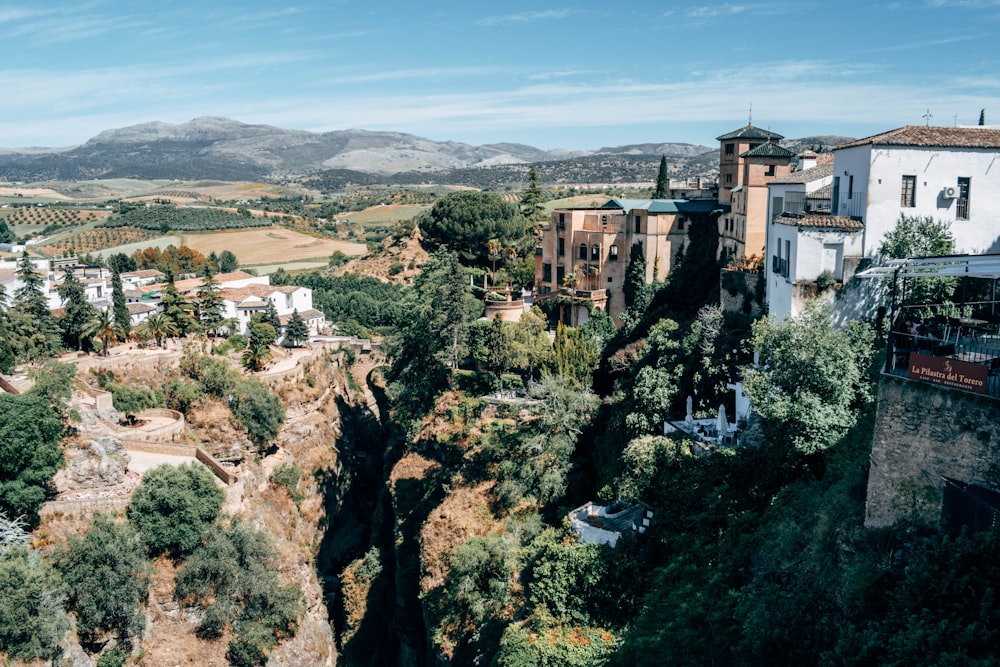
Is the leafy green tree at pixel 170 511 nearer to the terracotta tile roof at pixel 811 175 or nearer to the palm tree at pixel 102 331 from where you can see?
the palm tree at pixel 102 331

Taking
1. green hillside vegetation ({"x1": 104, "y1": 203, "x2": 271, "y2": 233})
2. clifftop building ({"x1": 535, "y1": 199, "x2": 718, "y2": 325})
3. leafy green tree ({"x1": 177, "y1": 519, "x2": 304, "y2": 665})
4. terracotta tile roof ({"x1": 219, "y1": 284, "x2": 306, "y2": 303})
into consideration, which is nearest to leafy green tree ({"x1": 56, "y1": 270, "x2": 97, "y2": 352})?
terracotta tile roof ({"x1": 219, "y1": 284, "x2": 306, "y2": 303})

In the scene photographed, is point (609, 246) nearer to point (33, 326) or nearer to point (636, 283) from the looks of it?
point (636, 283)

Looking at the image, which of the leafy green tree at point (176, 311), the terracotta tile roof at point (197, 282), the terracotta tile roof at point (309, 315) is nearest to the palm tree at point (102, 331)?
the leafy green tree at point (176, 311)

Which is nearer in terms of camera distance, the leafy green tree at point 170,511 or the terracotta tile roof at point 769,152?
the leafy green tree at point 170,511

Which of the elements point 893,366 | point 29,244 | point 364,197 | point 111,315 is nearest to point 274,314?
point 111,315

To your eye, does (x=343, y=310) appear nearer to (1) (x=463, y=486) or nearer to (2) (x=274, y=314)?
(2) (x=274, y=314)

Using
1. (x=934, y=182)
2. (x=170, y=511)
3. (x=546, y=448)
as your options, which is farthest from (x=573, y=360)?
(x=170, y=511)
